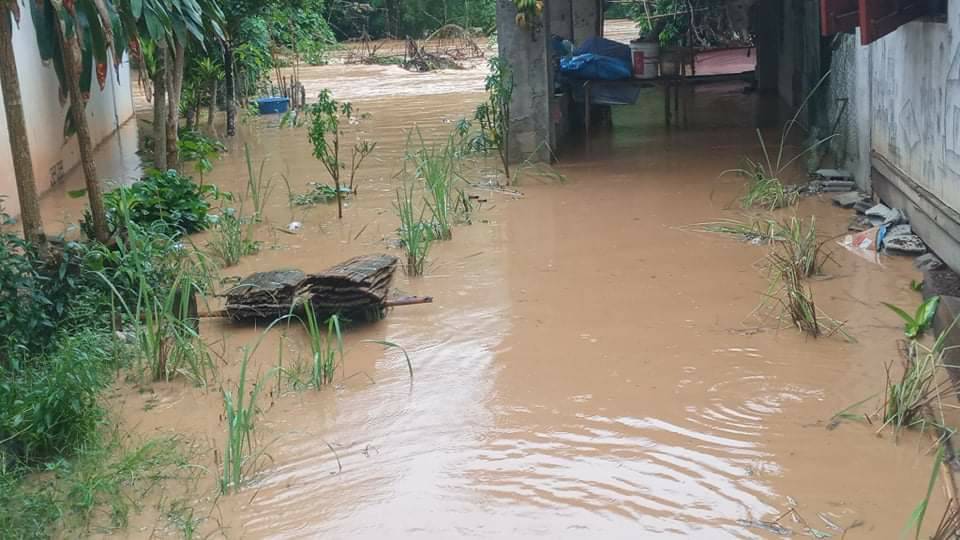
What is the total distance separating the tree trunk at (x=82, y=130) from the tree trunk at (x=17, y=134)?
26 centimetres

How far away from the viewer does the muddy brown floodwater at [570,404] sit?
3.55 meters

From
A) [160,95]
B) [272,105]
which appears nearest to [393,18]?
[272,105]

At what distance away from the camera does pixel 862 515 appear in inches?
133

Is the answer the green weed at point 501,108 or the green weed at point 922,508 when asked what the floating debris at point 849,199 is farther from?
the green weed at point 922,508

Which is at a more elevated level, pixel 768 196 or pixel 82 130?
pixel 82 130

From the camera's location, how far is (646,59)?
1199cm

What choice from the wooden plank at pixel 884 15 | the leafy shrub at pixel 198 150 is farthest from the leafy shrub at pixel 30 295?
the wooden plank at pixel 884 15

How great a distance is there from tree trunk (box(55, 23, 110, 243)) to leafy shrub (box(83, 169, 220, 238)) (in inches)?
49.0

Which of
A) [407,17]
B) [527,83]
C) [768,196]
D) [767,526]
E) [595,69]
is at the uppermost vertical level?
[407,17]

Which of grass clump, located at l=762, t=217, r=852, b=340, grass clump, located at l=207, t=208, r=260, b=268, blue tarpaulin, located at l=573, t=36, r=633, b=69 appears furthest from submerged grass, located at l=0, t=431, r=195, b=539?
blue tarpaulin, located at l=573, t=36, r=633, b=69

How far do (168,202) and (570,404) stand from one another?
460cm

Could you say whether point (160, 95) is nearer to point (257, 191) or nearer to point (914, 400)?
point (257, 191)

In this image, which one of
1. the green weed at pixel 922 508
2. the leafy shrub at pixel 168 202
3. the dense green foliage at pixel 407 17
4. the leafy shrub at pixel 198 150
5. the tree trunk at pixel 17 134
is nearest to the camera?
the green weed at pixel 922 508

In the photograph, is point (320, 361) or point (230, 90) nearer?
point (320, 361)
